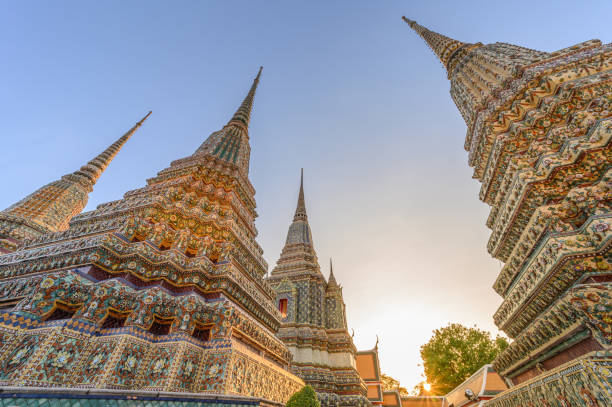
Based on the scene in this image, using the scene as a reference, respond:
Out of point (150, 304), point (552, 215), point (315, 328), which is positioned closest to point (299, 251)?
point (315, 328)

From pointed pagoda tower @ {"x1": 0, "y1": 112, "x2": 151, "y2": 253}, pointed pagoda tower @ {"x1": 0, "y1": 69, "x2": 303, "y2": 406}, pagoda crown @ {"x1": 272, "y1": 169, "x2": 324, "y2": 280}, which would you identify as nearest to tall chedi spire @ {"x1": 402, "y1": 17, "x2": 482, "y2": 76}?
pointed pagoda tower @ {"x1": 0, "y1": 69, "x2": 303, "y2": 406}

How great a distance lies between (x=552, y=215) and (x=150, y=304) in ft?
23.5

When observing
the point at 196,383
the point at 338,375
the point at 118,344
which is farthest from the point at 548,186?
the point at 338,375

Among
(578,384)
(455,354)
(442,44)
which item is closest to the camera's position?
(578,384)

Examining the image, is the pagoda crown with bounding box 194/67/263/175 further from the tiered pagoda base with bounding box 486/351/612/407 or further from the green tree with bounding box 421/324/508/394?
the green tree with bounding box 421/324/508/394

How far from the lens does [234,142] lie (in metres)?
12.0

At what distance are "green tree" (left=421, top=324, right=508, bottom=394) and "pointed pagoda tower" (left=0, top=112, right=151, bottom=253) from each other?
103ft

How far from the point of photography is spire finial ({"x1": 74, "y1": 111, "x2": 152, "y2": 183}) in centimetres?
1548

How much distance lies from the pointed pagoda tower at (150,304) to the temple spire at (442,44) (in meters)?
11.0

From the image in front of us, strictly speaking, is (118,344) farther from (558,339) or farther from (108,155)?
(108,155)

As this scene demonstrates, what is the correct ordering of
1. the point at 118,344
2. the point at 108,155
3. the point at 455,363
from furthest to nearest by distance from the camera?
the point at 455,363 < the point at 108,155 < the point at 118,344

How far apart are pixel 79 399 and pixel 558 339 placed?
21.2 feet

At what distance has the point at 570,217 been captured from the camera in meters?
4.73

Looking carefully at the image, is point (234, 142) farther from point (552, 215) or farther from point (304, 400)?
point (552, 215)
